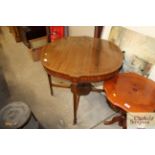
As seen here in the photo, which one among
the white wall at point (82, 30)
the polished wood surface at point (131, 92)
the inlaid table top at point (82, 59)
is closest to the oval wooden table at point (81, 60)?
the inlaid table top at point (82, 59)

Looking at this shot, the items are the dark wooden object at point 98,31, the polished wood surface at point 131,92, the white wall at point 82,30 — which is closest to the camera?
the polished wood surface at point 131,92

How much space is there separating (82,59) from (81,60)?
0.06 ft

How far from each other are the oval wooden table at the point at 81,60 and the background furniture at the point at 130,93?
0.40ft

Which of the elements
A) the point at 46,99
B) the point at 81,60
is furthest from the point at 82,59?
the point at 46,99

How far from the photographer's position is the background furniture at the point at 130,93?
47.6 inches

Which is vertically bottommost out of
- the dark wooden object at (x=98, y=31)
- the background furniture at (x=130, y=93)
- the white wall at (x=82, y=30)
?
the background furniture at (x=130, y=93)

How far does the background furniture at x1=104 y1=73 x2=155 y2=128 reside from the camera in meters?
Answer: 1.21

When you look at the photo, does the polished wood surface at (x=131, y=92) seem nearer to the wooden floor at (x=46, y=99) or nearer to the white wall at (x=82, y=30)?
the wooden floor at (x=46, y=99)

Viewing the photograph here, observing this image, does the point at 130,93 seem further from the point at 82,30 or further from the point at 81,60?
the point at 82,30

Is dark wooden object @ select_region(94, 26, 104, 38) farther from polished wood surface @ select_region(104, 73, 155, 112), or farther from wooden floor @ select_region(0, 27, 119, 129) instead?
wooden floor @ select_region(0, 27, 119, 129)

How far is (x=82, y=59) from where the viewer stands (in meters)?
1.43

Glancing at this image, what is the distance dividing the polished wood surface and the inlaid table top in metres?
0.14

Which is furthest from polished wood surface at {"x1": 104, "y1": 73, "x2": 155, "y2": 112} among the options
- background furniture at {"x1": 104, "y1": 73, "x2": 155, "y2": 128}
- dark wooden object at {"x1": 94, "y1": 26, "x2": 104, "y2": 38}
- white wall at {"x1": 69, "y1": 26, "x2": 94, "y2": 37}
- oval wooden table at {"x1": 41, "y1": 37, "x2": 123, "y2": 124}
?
white wall at {"x1": 69, "y1": 26, "x2": 94, "y2": 37}
